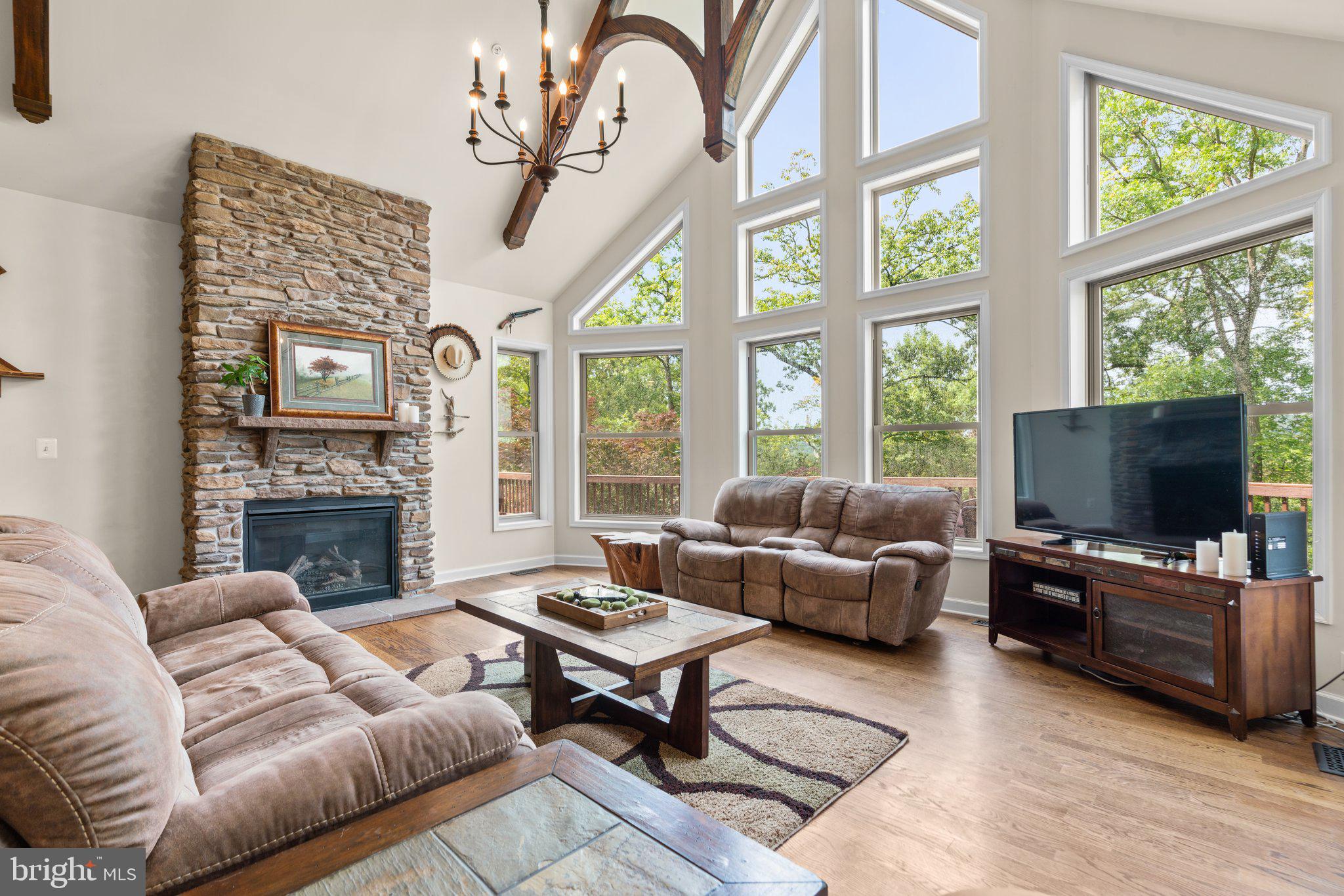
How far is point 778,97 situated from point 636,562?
4.17 m

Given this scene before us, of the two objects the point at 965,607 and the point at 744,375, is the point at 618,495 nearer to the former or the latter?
the point at 744,375

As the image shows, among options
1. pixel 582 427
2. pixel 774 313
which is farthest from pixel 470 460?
pixel 774 313

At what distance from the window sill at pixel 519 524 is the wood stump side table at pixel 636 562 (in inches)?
45.8

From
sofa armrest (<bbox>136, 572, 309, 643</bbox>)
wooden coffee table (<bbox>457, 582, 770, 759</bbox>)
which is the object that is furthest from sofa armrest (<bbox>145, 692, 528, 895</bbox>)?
sofa armrest (<bbox>136, 572, 309, 643</bbox>)

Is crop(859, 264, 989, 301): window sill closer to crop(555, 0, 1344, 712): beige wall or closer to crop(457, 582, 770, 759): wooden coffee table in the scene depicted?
crop(555, 0, 1344, 712): beige wall

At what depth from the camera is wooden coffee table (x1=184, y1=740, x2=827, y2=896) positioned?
2.74 ft

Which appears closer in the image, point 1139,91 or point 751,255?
point 1139,91

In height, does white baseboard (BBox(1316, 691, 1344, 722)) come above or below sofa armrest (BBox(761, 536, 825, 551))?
below

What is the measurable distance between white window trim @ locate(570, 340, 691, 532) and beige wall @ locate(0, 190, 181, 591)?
3.04m

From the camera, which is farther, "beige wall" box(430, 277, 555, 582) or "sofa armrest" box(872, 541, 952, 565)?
"beige wall" box(430, 277, 555, 582)

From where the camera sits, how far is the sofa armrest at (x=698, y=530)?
4512 millimetres

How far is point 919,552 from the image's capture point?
3.47 metres

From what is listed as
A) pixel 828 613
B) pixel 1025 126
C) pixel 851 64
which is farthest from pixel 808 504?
pixel 851 64

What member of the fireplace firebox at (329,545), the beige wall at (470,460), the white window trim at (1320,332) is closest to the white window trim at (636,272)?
the beige wall at (470,460)
